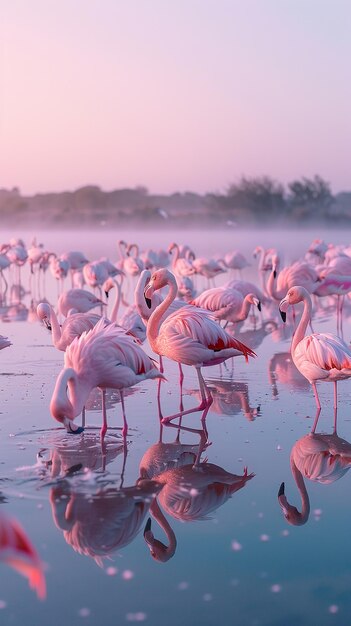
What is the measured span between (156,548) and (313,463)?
156 centimetres

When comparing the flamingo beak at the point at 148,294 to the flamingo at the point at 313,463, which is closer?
the flamingo at the point at 313,463

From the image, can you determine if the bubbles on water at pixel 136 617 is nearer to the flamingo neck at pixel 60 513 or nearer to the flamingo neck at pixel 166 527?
the flamingo neck at pixel 166 527

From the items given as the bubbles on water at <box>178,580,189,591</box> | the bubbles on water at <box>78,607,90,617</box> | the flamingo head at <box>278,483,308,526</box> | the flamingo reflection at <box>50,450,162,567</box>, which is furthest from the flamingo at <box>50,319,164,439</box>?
the bubbles on water at <box>78,607,90,617</box>

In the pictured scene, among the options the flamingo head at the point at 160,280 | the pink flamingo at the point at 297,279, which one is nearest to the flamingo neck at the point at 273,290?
the pink flamingo at the point at 297,279

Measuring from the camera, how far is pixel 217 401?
6.70 m

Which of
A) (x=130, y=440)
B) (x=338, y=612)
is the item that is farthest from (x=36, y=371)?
(x=338, y=612)

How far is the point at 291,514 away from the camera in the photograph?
13.4 feet

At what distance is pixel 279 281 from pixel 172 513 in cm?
825

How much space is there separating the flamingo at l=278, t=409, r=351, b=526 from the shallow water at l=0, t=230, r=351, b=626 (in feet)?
0.16

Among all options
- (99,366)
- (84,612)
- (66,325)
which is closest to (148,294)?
(66,325)

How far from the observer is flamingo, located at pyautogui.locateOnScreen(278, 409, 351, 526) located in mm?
4145

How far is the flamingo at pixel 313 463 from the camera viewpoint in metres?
4.14

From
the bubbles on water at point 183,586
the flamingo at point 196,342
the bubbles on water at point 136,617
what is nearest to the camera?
the bubbles on water at point 136,617

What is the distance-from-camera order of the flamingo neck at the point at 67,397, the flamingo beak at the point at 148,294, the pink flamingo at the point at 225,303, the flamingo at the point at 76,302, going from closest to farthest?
the flamingo neck at the point at 67,397 < the flamingo beak at the point at 148,294 < the pink flamingo at the point at 225,303 < the flamingo at the point at 76,302
